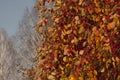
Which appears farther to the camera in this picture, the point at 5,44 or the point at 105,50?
the point at 5,44

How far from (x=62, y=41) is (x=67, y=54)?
10.9 inches

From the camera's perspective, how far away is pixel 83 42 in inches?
151

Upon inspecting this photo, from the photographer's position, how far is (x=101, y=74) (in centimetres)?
363

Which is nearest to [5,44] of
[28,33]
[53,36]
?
[28,33]

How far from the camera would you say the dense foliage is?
3.46m

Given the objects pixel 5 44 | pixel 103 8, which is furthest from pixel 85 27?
pixel 5 44

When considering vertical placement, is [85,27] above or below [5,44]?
above

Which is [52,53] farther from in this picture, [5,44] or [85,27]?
[5,44]

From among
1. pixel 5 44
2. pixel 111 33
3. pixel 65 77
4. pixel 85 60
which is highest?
pixel 111 33

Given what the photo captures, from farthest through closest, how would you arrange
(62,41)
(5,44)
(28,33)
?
(5,44) < (28,33) < (62,41)

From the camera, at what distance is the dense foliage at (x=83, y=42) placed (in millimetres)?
3455

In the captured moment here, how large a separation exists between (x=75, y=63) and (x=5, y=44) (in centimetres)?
2158

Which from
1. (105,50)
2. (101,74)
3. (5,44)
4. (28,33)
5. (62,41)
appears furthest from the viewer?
(5,44)

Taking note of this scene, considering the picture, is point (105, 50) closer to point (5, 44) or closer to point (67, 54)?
point (67, 54)
